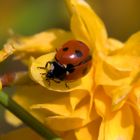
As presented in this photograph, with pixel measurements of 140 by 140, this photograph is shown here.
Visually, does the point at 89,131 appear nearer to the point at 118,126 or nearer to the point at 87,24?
the point at 118,126

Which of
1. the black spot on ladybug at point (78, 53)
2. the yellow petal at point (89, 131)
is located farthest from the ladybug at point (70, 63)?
the yellow petal at point (89, 131)

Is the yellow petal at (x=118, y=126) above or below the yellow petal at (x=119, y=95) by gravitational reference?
below

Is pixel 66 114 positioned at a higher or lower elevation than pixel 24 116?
lower

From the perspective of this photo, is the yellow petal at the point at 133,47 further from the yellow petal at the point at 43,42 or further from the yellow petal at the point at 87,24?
the yellow petal at the point at 43,42

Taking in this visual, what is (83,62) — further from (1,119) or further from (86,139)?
(1,119)

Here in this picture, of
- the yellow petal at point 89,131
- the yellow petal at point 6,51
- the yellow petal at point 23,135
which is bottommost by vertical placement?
the yellow petal at point 23,135

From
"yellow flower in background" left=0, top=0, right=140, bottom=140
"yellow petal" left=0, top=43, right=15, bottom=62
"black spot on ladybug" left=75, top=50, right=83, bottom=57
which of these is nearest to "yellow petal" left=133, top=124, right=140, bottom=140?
"yellow flower in background" left=0, top=0, right=140, bottom=140

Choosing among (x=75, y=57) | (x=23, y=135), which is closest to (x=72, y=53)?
(x=75, y=57)
